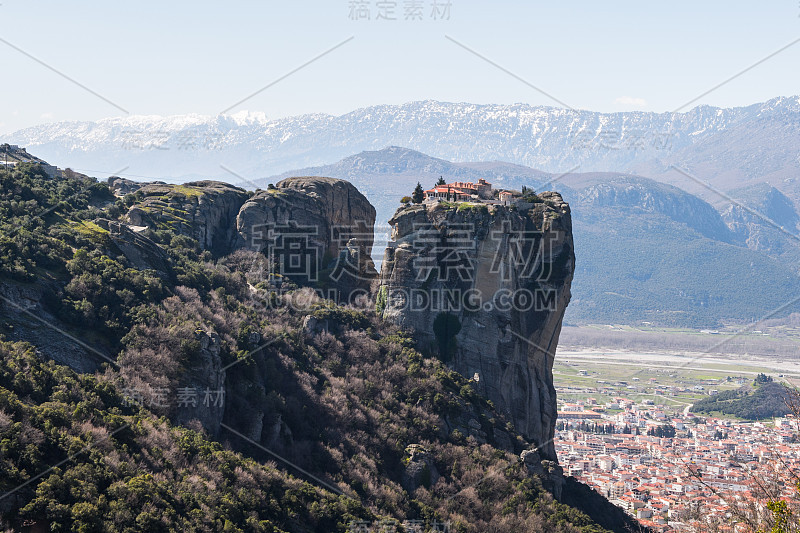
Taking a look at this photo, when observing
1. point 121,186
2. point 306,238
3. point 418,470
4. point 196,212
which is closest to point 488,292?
point 418,470

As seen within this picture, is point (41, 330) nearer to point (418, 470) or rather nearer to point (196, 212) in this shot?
point (418, 470)

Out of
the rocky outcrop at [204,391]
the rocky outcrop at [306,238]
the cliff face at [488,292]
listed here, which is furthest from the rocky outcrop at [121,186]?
the rocky outcrop at [204,391]

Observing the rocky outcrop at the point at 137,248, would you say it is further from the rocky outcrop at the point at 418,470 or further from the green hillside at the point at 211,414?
the rocky outcrop at the point at 418,470

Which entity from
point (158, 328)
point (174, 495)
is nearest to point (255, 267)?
point (158, 328)

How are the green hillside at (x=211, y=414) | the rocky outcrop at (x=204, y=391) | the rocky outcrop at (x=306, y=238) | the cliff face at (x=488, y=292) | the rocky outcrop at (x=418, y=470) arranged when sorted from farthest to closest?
the rocky outcrop at (x=306, y=238) < the cliff face at (x=488, y=292) < the rocky outcrop at (x=418, y=470) < the rocky outcrop at (x=204, y=391) < the green hillside at (x=211, y=414)

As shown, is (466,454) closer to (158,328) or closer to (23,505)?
(158,328)

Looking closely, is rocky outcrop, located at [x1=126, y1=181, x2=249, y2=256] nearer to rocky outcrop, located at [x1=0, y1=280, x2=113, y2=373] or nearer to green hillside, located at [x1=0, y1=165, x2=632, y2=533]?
green hillside, located at [x1=0, y1=165, x2=632, y2=533]
